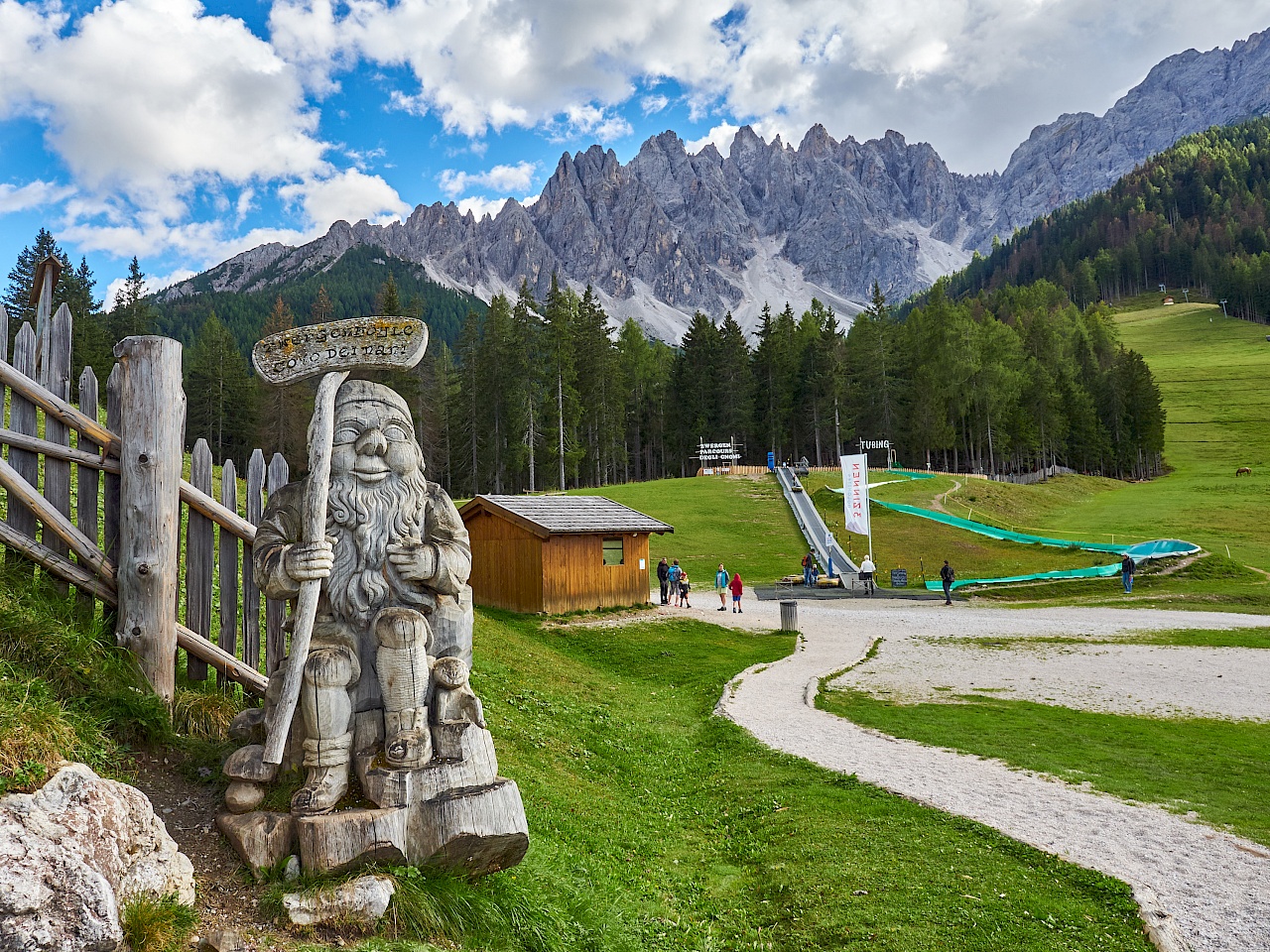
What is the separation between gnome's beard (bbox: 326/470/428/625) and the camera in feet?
16.3

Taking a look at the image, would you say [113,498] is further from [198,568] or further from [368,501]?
[368,501]

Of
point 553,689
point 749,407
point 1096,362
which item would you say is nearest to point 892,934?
point 553,689

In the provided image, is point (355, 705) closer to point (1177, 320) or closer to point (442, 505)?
point (442, 505)

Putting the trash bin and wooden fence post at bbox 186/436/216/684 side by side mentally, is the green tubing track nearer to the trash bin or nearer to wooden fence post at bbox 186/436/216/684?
the trash bin

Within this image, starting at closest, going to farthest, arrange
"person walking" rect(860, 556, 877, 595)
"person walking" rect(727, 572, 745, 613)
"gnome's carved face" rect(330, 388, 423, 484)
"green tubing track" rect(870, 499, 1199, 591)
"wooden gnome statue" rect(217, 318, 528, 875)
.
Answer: "wooden gnome statue" rect(217, 318, 528, 875) < "gnome's carved face" rect(330, 388, 423, 484) < "person walking" rect(727, 572, 745, 613) < "green tubing track" rect(870, 499, 1199, 591) < "person walking" rect(860, 556, 877, 595)

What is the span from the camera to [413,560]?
5020 millimetres

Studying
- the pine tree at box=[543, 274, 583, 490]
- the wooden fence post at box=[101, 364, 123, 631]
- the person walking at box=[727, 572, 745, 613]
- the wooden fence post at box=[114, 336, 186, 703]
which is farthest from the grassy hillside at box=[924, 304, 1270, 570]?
the wooden fence post at box=[101, 364, 123, 631]

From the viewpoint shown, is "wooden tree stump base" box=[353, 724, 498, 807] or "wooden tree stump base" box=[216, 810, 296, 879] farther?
"wooden tree stump base" box=[353, 724, 498, 807]

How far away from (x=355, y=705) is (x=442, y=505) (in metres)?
1.52

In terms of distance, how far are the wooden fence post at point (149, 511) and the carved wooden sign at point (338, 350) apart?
1388 millimetres

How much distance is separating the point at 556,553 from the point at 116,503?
17.5 meters

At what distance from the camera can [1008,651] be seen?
65.4 feet

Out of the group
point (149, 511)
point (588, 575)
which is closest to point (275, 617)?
point (149, 511)

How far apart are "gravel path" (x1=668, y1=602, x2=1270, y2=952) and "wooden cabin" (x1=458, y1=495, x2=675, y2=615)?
823 centimetres
